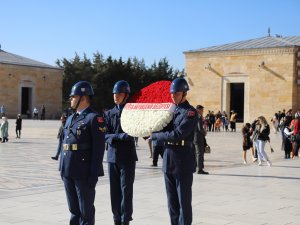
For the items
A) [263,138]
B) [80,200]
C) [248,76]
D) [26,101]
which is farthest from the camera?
[26,101]

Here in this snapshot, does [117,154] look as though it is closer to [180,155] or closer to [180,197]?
[180,155]

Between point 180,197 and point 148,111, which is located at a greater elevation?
point 148,111

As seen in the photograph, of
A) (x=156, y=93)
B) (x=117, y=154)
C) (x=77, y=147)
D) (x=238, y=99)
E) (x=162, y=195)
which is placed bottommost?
(x=162, y=195)

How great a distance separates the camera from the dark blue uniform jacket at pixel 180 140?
6.13 metres

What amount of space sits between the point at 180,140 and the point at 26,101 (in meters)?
51.5

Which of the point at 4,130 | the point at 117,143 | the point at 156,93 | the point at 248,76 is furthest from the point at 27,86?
the point at 156,93

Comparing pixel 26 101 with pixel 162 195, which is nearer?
pixel 162 195

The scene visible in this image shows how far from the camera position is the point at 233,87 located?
142ft

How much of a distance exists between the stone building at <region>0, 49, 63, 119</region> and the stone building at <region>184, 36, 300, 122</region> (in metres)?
18.0

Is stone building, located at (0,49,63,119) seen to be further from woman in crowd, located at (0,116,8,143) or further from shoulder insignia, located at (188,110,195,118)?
shoulder insignia, located at (188,110,195,118)

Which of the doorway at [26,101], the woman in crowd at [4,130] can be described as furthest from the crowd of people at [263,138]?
the doorway at [26,101]

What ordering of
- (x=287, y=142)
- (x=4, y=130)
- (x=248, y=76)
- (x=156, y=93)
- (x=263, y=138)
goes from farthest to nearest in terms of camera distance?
(x=248, y=76), (x=4, y=130), (x=287, y=142), (x=263, y=138), (x=156, y=93)

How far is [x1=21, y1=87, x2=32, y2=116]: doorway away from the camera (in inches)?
2180

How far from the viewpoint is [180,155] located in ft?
20.6
